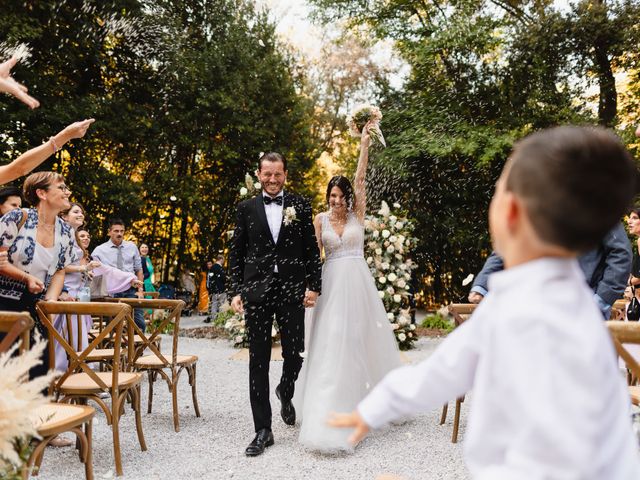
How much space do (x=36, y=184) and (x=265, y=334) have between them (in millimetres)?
2012

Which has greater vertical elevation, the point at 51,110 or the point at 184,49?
the point at 184,49

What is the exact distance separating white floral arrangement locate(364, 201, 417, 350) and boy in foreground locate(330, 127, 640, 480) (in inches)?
312

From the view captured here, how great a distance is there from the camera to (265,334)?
4496 millimetres

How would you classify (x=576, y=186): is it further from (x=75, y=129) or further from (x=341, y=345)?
(x=341, y=345)

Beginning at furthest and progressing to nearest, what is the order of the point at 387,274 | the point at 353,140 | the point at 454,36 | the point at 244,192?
the point at 353,140 → the point at 454,36 → the point at 387,274 → the point at 244,192

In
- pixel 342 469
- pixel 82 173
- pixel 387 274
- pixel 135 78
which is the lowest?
pixel 342 469

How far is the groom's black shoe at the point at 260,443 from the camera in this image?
4.28 meters

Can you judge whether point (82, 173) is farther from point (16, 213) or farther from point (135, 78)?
point (16, 213)

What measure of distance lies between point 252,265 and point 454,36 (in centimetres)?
1336

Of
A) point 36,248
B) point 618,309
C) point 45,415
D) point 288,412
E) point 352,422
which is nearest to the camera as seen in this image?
point 352,422

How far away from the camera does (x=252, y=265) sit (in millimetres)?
4555

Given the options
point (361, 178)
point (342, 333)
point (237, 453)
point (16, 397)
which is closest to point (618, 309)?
point (361, 178)

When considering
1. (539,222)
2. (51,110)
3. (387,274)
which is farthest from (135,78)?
(539,222)

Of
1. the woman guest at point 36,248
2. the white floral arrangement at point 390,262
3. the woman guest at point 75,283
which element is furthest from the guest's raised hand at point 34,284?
the white floral arrangement at point 390,262
